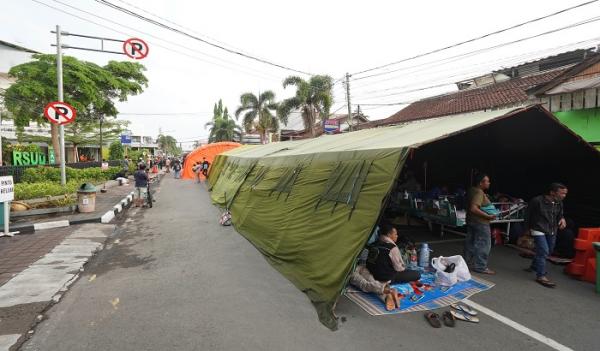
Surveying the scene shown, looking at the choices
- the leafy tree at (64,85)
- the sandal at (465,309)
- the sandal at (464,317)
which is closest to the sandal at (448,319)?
the sandal at (464,317)

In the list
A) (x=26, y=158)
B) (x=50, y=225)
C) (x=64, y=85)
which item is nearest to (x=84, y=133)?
→ (x=26, y=158)

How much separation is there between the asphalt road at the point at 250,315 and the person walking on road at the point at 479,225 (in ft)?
1.33

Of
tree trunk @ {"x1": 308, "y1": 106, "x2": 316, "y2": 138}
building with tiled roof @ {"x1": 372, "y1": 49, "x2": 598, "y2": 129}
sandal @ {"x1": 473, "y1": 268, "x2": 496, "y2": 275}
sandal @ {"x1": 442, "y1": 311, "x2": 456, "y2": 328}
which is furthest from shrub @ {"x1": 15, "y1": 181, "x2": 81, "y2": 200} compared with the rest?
tree trunk @ {"x1": 308, "y1": 106, "x2": 316, "y2": 138}

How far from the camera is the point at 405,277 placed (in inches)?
191

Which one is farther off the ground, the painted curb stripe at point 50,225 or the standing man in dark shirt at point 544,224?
the standing man in dark shirt at point 544,224

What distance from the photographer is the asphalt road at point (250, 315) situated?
142 inches

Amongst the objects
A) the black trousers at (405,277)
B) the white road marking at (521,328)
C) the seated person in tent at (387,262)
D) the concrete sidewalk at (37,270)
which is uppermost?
the seated person in tent at (387,262)

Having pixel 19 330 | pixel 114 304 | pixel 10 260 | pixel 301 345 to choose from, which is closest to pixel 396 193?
pixel 301 345

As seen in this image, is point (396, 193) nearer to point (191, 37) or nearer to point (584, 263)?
point (584, 263)

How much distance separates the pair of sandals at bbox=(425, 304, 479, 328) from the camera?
396cm

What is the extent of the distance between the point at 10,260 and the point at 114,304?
3.54 metres

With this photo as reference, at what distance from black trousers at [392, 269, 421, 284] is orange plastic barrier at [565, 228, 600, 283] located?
2779 millimetres

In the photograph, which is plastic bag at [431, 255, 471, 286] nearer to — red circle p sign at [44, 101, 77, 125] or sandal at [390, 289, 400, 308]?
sandal at [390, 289, 400, 308]

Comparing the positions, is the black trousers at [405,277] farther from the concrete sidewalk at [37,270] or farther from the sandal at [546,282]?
the concrete sidewalk at [37,270]
